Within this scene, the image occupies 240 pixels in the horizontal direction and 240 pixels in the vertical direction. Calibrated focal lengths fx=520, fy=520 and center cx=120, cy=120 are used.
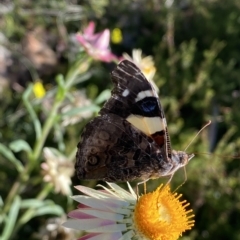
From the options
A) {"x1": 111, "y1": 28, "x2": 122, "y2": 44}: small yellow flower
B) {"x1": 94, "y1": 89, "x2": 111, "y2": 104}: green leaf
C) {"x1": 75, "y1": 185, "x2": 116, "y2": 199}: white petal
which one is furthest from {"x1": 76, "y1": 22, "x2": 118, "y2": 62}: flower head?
{"x1": 111, "y1": 28, "x2": 122, "y2": 44}: small yellow flower

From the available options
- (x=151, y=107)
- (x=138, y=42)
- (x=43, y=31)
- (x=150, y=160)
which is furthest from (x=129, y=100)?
(x=43, y=31)

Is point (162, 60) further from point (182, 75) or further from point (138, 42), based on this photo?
point (138, 42)

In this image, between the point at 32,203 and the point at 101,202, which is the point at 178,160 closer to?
the point at 101,202

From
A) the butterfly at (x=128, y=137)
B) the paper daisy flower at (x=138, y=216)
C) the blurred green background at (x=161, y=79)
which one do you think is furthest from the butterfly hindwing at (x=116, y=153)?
the blurred green background at (x=161, y=79)

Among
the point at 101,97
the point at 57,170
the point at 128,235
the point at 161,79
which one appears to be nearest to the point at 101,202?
the point at 128,235

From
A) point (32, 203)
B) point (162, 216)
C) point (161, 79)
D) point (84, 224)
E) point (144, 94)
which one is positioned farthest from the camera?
point (161, 79)

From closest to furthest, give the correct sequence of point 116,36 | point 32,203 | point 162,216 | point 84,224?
1. point 84,224
2. point 162,216
3. point 32,203
4. point 116,36

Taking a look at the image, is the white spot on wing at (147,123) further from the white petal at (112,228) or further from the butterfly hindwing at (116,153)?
the white petal at (112,228)
